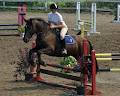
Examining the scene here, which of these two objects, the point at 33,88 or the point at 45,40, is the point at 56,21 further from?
the point at 33,88

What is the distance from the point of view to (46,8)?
45.3 metres

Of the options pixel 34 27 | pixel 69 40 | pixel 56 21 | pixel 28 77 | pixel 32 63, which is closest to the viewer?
pixel 32 63

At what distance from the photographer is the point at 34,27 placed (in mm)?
10609

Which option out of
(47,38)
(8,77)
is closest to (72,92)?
(47,38)

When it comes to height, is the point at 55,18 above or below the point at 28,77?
above

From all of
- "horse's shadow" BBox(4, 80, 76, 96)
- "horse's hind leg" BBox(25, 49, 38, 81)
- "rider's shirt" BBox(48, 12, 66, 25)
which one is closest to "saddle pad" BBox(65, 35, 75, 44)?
"rider's shirt" BBox(48, 12, 66, 25)

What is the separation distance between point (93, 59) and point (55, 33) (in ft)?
6.69

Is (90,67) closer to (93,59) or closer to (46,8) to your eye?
(93,59)

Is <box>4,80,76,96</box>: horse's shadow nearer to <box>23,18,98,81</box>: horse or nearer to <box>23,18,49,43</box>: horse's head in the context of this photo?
<box>23,18,98,81</box>: horse

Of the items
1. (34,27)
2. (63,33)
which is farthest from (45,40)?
(63,33)

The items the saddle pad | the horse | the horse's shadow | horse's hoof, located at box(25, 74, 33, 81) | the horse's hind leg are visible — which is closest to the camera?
the horse's shadow

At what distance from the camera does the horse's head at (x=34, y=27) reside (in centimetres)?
1052

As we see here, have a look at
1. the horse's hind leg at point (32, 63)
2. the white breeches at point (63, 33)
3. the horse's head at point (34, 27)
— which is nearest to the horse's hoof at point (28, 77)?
the horse's hind leg at point (32, 63)

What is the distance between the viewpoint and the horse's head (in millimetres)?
10516
